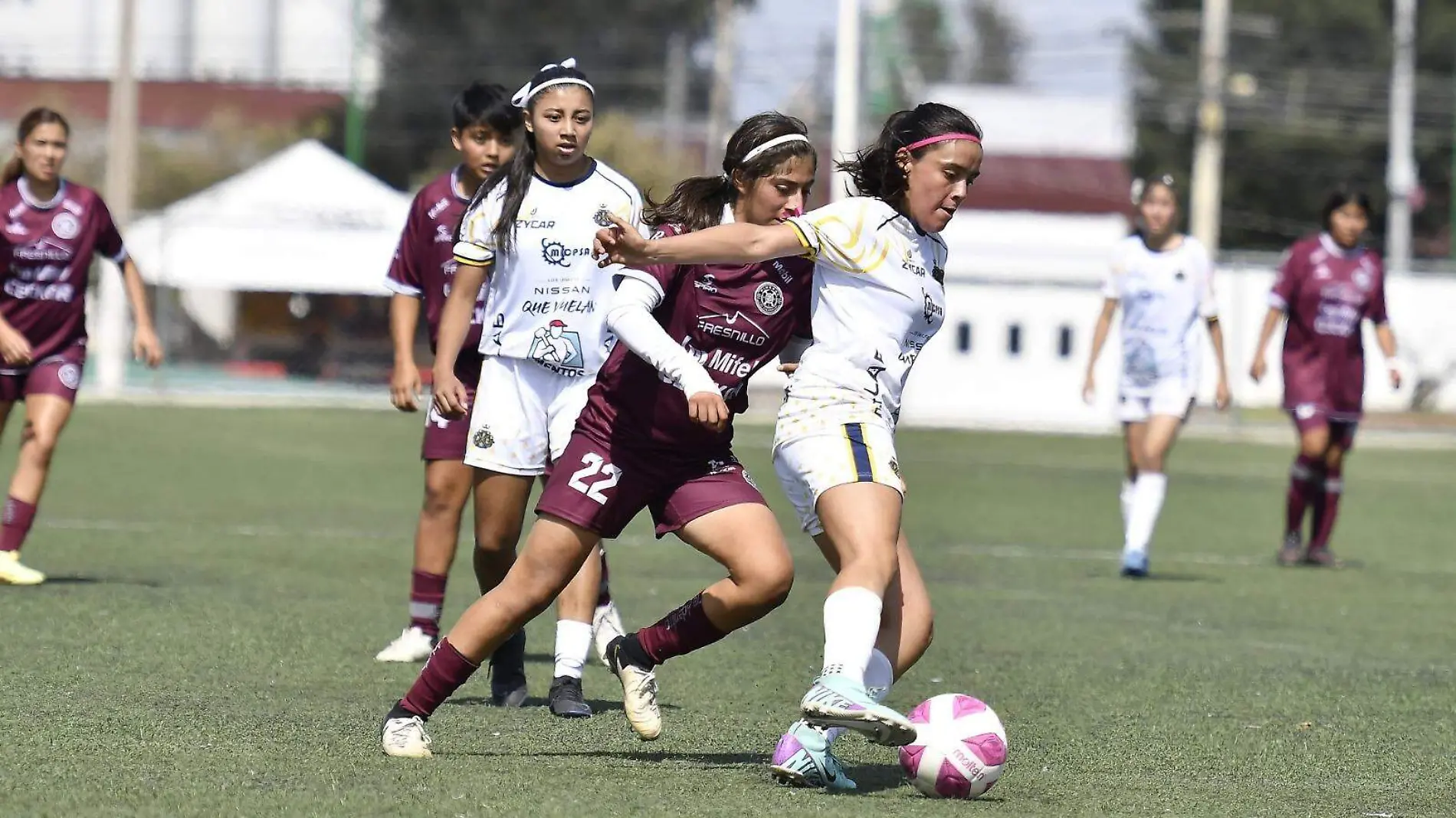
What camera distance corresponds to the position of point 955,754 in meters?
5.62

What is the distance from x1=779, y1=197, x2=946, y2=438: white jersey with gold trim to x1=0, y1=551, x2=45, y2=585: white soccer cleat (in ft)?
17.3

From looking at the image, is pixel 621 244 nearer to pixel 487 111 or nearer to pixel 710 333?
pixel 710 333

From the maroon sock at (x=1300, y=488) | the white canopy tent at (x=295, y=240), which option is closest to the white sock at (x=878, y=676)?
the maroon sock at (x=1300, y=488)

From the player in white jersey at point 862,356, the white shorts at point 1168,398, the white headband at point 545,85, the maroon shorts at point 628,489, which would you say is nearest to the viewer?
the player in white jersey at point 862,356

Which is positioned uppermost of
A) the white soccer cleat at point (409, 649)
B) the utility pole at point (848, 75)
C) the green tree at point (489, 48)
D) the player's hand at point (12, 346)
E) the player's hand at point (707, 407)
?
the green tree at point (489, 48)

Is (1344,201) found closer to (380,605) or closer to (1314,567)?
(1314,567)

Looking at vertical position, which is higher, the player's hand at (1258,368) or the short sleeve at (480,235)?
the short sleeve at (480,235)

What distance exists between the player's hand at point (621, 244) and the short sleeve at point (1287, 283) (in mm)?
9311

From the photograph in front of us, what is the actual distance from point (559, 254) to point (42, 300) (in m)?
4.06

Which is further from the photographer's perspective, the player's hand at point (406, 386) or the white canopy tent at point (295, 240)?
the white canopy tent at point (295, 240)

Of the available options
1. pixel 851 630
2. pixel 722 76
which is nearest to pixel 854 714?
pixel 851 630

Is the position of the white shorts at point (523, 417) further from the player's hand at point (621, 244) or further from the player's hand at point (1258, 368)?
the player's hand at point (1258, 368)

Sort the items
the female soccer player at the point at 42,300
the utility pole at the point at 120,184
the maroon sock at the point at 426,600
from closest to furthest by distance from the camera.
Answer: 1. the maroon sock at the point at 426,600
2. the female soccer player at the point at 42,300
3. the utility pole at the point at 120,184

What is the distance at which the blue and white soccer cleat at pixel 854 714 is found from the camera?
207 inches
